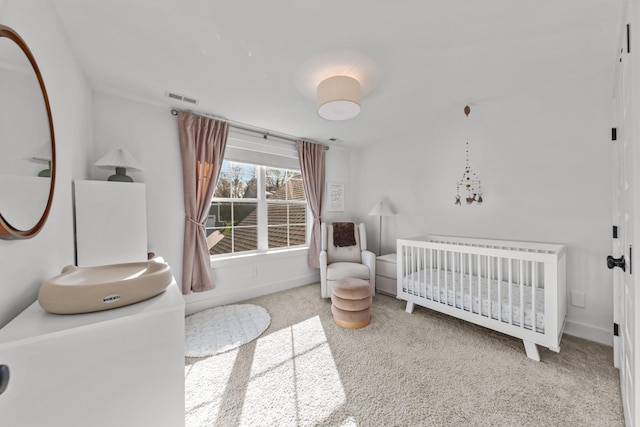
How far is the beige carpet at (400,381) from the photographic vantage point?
1330 mm

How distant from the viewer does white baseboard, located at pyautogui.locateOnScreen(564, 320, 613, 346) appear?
1.97 metres

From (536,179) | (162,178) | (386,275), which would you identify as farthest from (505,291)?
(162,178)

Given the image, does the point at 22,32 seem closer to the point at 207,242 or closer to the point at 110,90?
the point at 110,90

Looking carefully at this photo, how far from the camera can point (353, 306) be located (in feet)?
7.45

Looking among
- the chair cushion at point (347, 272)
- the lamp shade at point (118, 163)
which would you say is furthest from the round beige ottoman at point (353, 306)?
the lamp shade at point (118, 163)

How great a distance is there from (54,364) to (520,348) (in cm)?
277

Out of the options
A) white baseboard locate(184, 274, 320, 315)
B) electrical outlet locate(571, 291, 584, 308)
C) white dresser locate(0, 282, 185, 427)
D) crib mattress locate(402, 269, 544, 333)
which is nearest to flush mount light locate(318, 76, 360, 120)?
white dresser locate(0, 282, 185, 427)

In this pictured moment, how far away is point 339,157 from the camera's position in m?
4.04

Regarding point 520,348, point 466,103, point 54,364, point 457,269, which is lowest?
point 520,348

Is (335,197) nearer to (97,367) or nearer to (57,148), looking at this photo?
(57,148)

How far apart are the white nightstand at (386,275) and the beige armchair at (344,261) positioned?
121 millimetres

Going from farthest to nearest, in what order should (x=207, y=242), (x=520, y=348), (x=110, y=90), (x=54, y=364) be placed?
1. (x=207, y=242)
2. (x=110, y=90)
3. (x=520, y=348)
4. (x=54, y=364)

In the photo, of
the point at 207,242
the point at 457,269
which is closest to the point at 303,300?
the point at 207,242

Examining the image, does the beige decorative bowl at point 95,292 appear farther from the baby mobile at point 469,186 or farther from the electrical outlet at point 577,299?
the electrical outlet at point 577,299
